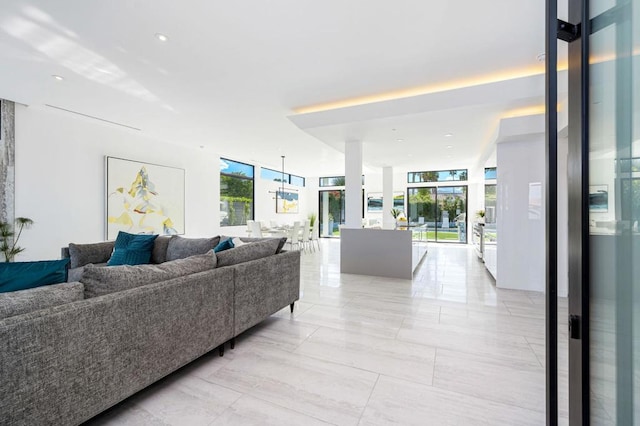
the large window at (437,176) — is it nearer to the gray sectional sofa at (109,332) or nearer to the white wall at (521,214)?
the white wall at (521,214)

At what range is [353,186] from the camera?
18.2 feet

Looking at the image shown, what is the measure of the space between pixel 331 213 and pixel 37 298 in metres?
11.9

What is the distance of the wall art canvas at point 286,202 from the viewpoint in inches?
442

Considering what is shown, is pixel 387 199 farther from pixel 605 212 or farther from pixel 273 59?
pixel 605 212

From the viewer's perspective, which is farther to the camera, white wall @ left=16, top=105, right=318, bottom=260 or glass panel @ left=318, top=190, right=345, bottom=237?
glass panel @ left=318, top=190, right=345, bottom=237

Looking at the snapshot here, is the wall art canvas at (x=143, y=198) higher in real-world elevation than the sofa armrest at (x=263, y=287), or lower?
higher

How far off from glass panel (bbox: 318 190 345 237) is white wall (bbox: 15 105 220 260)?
311 inches

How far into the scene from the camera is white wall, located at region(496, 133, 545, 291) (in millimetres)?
4531

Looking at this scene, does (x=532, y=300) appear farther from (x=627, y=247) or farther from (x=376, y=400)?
(x=627, y=247)

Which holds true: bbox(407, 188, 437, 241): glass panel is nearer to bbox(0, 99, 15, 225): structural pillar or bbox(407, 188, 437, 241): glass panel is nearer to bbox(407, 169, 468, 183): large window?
bbox(407, 169, 468, 183): large window

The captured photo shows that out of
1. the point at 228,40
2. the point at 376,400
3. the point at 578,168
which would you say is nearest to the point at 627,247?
the point at 578,168

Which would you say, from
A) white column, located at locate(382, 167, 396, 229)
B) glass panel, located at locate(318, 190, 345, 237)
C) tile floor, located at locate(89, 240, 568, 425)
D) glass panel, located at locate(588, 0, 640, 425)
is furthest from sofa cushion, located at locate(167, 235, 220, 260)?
Answer: glass panel, located at locate(318, 190, 345, 237)

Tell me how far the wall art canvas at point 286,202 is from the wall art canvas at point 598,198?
10.6 meters

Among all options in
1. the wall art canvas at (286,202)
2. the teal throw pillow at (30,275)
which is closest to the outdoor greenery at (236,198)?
the wall art canvas at (286,202)
